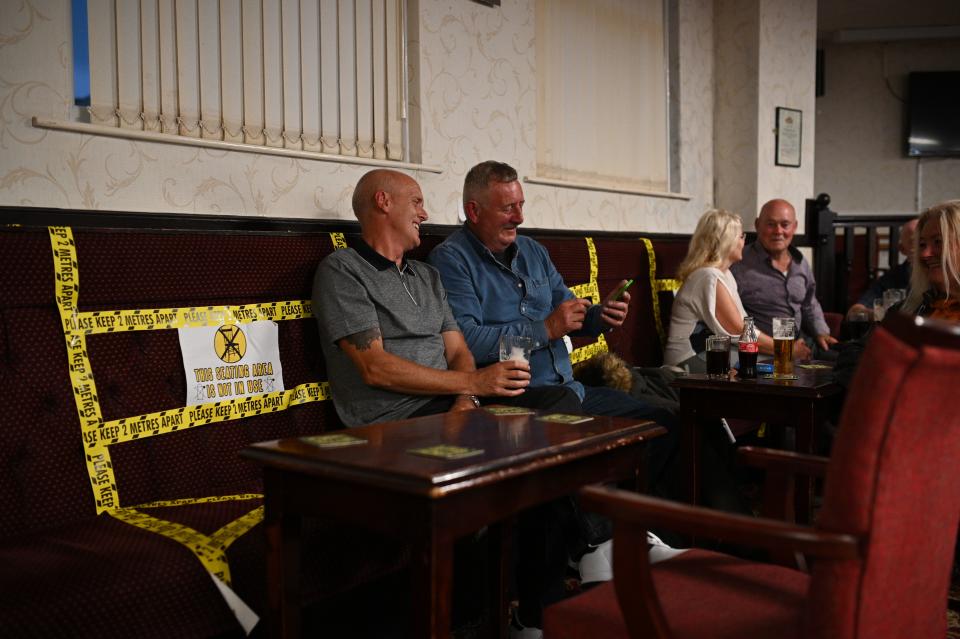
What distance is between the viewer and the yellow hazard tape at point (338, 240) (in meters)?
2.71

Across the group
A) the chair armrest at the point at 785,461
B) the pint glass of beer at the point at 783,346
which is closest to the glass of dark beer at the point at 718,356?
the pint glass of beer at the point at 783,346

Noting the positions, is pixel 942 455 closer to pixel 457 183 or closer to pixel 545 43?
pixel 457 183

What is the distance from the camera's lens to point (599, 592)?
59.0 inches

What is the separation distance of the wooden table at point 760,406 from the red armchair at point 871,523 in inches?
47.9

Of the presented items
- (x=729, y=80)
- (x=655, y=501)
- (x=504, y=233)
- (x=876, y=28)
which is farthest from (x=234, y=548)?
(x=876, y=28)

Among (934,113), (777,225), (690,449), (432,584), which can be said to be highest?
(934,113)

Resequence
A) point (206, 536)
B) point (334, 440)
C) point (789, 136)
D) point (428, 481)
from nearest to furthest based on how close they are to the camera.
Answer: point (428, 481) → point (334, 440) → point (206, 536) → point (789, 136)

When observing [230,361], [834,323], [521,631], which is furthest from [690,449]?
[834,323]

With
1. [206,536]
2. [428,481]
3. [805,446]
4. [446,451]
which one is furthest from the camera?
[805,446]

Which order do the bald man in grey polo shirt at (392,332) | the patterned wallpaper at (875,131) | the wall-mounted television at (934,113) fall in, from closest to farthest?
the bald man in grey polo shirt at (392,332) < the wall-mounted television at (934,113) < the patterned wallpaper at (875,131)

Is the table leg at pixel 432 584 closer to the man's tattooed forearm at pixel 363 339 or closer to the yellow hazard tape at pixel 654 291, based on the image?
the man's tattooed forearm at pixel 363 339

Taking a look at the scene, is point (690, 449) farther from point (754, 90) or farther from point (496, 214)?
point (754, 90)

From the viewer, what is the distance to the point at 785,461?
166 cm

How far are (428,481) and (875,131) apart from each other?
8.80 meters
